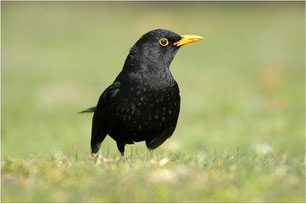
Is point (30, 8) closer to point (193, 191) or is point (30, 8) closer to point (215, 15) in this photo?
point (215, 15)

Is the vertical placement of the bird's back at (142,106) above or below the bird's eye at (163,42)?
below

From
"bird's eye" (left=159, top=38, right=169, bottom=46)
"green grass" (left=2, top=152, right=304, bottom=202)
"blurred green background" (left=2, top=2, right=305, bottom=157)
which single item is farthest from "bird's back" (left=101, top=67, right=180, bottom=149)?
"green grass" (left=2, top=152, right=304, bottom=202)

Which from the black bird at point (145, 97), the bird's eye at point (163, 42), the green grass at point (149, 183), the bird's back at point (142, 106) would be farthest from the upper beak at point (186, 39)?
the green grass at point (149, 183)

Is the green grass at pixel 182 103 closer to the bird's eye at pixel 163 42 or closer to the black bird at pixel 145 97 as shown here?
the black bird at pixel 145 97

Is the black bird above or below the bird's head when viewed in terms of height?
below

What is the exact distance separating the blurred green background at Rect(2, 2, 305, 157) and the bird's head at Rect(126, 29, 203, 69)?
1.36 metres

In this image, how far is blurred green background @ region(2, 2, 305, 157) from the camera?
10.8m

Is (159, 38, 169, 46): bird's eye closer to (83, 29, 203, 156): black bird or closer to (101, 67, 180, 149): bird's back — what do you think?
(83, 29, 203, 156): black bird

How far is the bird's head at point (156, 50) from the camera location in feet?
21.1

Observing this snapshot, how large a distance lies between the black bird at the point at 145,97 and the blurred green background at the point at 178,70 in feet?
2.28

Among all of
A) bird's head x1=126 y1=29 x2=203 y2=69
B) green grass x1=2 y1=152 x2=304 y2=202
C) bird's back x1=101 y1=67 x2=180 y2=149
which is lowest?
green grass x1=2 y1=152 x2=304 y2=202

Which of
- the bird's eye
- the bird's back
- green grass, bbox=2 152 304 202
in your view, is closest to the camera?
green grass, bbox=2 152 304 202

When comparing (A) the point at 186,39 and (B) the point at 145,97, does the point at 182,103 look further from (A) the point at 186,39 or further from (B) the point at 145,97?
(B) the point at 145,97

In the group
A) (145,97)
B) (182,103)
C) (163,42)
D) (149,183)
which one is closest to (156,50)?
(163,42)
